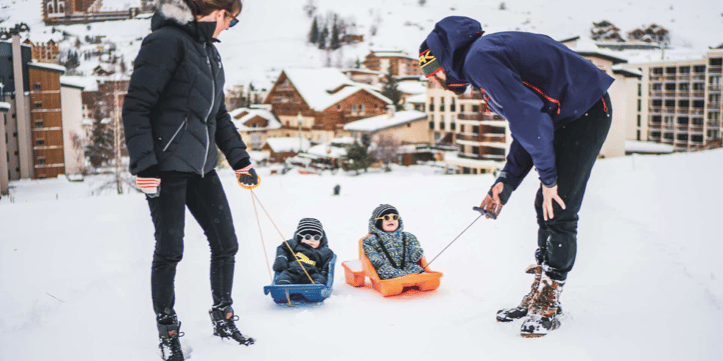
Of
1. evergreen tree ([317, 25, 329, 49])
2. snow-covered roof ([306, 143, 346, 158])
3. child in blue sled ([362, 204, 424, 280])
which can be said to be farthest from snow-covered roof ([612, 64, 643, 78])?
evergreen tree ([317, 25, 329, 49])

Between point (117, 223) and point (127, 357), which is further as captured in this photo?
point (117, 223)

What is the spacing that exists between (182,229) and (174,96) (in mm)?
427

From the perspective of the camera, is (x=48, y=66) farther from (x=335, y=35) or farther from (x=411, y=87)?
(x=335, y=35)

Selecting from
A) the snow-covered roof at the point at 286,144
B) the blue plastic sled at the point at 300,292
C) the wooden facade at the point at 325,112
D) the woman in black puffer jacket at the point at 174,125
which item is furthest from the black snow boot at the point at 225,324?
the wooden facade at the point at 325,112

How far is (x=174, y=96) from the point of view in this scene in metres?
1.67

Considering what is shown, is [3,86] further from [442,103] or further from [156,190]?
[442,103]

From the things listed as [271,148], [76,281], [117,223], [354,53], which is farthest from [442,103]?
[76,281]

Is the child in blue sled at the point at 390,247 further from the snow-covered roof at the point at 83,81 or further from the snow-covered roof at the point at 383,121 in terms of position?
the snow-covered roof at the point at 383,121

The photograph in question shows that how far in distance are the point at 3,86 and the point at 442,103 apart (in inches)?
750

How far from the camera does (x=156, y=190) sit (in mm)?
1617

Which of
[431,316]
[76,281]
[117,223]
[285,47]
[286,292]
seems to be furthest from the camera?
[285,47]

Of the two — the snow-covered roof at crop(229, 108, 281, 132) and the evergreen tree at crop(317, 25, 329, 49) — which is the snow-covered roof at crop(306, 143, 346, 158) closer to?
the snow-covered roof at crop(229, 108, 281, 132)

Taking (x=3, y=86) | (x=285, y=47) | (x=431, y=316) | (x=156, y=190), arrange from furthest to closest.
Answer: (x=285, y=47), (x=3, y=86), (x=431, y=316), (x=156, y=190)

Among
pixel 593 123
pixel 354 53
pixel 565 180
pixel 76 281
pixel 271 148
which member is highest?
pixel 354 53
